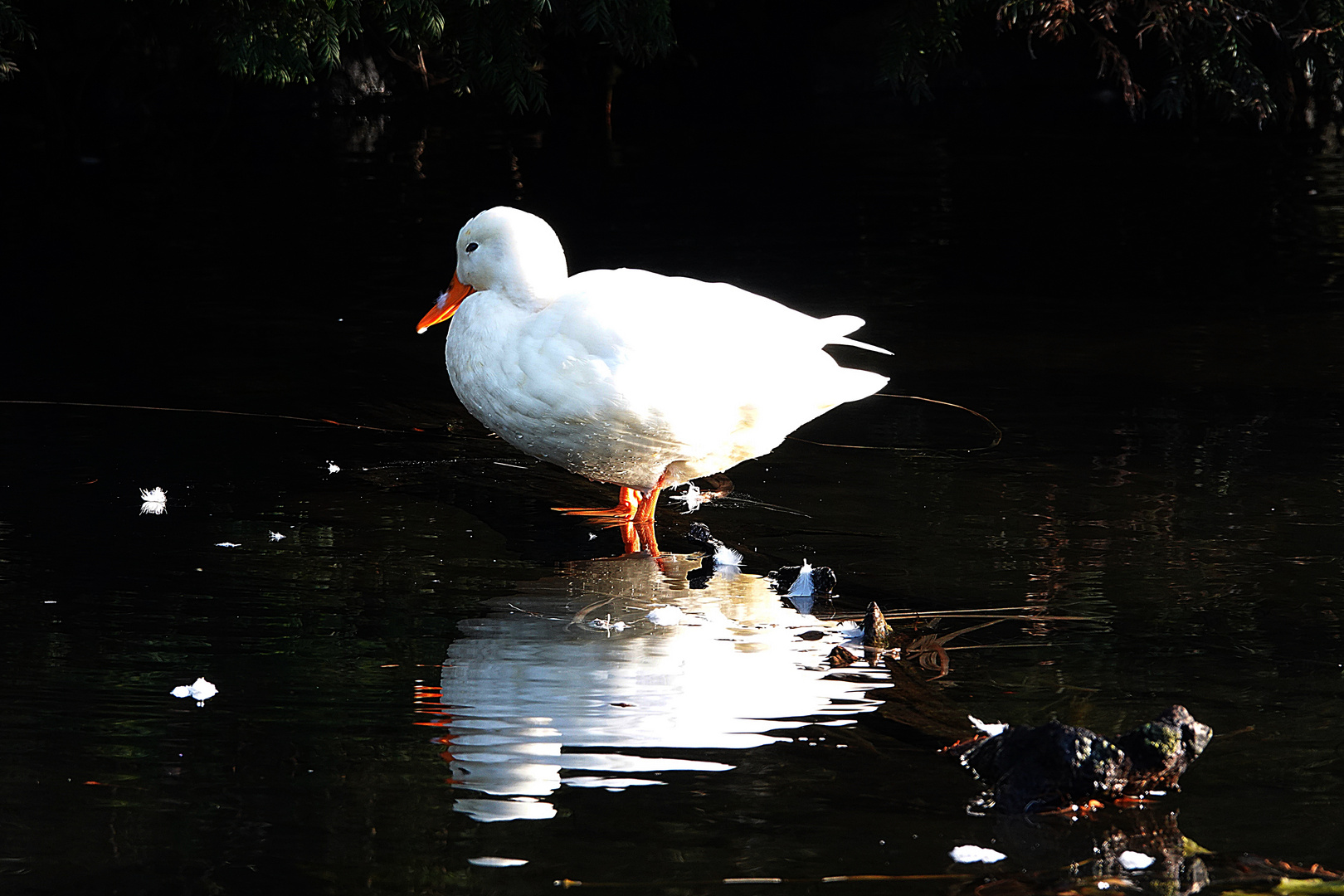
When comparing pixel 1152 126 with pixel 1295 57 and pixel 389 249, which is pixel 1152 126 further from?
pixel 389 249

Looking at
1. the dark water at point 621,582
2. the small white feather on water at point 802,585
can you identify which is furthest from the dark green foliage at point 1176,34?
the small white feather on water at point 802,585

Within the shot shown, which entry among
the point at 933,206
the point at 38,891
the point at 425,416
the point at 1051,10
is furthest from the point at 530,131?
the point at 38,891

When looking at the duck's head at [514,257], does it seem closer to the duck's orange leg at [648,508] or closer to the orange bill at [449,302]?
the orange bill at [449,302]

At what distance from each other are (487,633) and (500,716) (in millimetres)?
602

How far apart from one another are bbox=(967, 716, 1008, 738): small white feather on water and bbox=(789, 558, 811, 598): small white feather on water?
965mm

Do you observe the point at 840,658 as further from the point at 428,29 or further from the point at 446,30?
the point at 446,30

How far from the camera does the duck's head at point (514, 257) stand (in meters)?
4.91

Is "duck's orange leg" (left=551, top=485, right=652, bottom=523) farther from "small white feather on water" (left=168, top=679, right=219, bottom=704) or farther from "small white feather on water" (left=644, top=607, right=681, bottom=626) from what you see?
"small white feather on water" (left=168, top=679, right=219, bottom=704)

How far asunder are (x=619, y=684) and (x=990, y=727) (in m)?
0.92

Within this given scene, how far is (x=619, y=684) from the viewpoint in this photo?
3.77 meters

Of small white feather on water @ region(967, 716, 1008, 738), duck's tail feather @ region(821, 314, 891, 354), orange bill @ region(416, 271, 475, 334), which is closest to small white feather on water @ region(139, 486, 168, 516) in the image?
orange bill @ region(416, 271, 475, 334)

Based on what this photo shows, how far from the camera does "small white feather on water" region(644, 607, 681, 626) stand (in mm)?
4254

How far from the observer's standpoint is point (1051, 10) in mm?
9516

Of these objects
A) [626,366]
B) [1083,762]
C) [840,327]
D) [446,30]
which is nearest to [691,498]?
[840,327]
